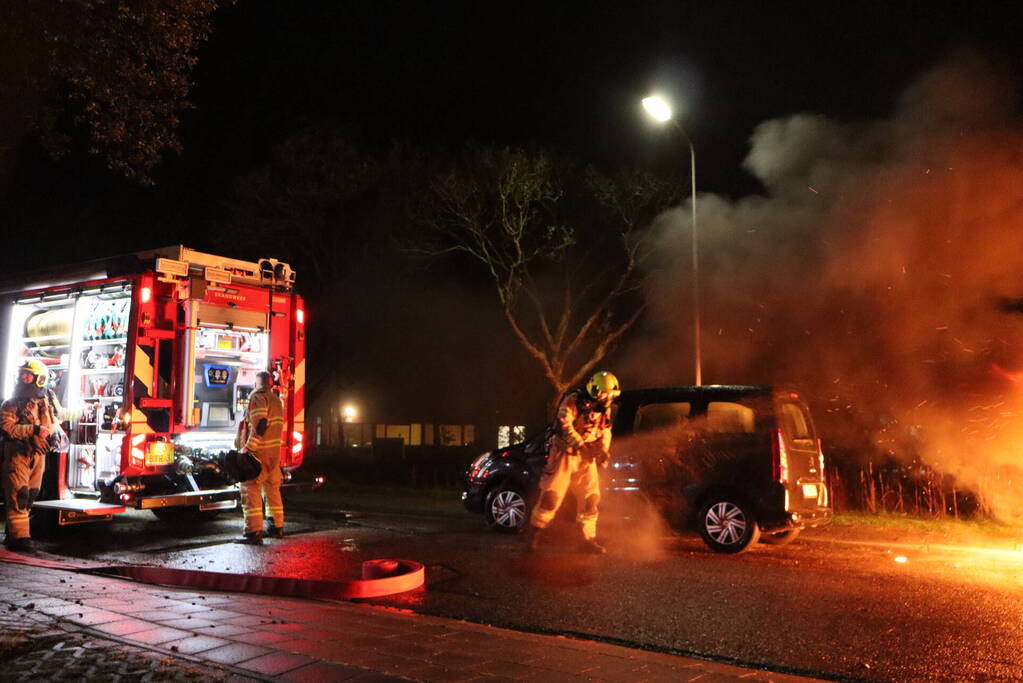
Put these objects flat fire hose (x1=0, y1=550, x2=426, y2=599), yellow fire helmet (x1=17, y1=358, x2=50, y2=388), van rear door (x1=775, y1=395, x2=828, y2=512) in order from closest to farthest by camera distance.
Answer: flat fire hose (x1=0, y1=550, x2=426, y2=599)
van rear door (x1=775, y1=395, x2=828, y2=512)
yellow fire helmet (x1=17, y1=358, x2=50, y2=388)

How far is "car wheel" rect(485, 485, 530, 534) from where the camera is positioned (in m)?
9.64

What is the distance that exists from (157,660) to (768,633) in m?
3.49

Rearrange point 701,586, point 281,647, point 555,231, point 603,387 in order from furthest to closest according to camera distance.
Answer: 1. point 555,231
2. point 603,387
3. point 701,586
4. point 281,647

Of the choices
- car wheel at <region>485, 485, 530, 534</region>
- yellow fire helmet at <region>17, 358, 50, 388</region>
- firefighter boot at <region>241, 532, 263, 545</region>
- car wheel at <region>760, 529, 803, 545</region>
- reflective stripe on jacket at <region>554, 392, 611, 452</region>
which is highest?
yellow fire helmet at <region>17, 358, 50, 388</region>

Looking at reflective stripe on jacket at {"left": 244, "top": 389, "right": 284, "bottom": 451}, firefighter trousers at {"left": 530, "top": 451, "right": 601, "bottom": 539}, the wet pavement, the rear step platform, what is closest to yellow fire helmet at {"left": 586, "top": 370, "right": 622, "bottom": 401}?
firefighter trousers at {"left": 530, "top": 451, "right": 601, "bottom": 539}

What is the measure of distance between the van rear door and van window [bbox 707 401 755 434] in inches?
11.1

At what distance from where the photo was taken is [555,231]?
20.1 metres

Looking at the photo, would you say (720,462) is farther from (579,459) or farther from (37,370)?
(37,370)

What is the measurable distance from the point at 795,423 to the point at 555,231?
11867mm

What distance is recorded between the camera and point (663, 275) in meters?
18.2

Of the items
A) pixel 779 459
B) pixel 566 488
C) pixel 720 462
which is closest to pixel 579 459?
pixel 566 488

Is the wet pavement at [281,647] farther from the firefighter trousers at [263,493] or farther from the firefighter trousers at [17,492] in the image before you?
the firefighter trousers at [263,493]

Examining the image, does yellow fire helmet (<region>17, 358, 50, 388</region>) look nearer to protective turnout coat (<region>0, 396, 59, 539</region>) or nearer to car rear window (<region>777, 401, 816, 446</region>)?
protective turnout coat (<region>0, 396, 59, 539</region>)

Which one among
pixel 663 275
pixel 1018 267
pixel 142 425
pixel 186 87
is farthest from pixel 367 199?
pixel 1018 267
